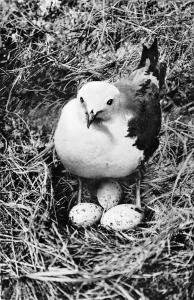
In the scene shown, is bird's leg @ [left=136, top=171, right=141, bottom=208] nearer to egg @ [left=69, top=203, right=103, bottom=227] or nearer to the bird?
the bird

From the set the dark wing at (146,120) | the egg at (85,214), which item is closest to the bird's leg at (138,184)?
the dark wing at (146,120)

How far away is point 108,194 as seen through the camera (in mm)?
3170

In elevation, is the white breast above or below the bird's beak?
below

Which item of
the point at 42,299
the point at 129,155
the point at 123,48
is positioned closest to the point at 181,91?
the point at 123,48

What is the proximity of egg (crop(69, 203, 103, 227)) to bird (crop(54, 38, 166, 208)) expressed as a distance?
0.16m

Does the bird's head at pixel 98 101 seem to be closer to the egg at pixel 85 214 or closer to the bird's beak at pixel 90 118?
the bird's beak at pixel 90 118

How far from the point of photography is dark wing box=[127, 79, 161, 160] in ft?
10.1

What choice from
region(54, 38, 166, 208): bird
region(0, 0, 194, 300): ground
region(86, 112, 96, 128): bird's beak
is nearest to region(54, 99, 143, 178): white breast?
region(54, 38, 166, 208): bird

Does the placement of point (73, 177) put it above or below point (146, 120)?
below

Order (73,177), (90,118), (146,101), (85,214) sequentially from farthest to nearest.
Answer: (73,177) < (146,101) < (85,214) < (90,118)

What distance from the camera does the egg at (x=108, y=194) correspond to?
125 inches

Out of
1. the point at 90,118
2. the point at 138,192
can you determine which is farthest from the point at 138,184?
the point at 90,118

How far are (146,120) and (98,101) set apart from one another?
1.42 feet

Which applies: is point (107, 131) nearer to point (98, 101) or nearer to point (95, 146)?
point (95, 146)
